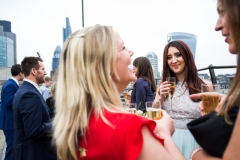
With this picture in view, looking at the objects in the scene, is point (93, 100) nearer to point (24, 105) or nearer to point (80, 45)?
point (80, 45)

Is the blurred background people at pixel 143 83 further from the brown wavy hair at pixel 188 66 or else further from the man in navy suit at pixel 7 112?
the man in navy suit at pixel 7 112

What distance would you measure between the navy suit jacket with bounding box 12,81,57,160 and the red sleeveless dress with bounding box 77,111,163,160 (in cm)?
187

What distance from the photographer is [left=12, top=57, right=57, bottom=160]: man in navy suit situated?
8.80 ft

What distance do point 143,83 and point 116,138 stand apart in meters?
3.15

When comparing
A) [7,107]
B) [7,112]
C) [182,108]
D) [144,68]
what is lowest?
[7,112]

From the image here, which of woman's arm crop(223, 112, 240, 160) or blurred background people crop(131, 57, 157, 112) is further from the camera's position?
blurred background people crop(131, 57, 157, 112)

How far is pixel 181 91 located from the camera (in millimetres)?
2457

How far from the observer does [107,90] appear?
1107 mm

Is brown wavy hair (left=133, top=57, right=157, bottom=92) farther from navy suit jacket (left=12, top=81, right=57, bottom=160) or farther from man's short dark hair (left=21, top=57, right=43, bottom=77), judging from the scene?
navy suit jacket (left=12, top=81, right=57, bottom=160)

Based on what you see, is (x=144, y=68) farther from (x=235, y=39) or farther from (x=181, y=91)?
(x=235, y=39)

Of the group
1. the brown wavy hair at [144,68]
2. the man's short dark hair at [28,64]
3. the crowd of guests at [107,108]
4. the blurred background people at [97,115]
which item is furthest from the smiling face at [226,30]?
the brown wavy hair at [144,68]

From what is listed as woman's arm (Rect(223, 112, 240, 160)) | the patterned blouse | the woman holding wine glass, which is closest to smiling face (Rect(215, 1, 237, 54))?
woman's arm (Rect(223, 112, 240, 160))

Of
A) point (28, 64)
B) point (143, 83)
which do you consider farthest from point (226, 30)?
point (28, 64)

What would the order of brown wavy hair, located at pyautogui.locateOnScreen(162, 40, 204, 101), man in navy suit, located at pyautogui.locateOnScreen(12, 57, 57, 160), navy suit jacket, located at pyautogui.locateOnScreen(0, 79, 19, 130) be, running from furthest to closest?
navy suit jacket, located at pyautogui.locateOnScreen(0, 79, 19, 130), man in navy suit, located at pyautogui.locateOnScreen(12, 57, 57, 160), brown wavy hair, located at pyautogui.locateOnScreen(162, 40, 204, 101)
